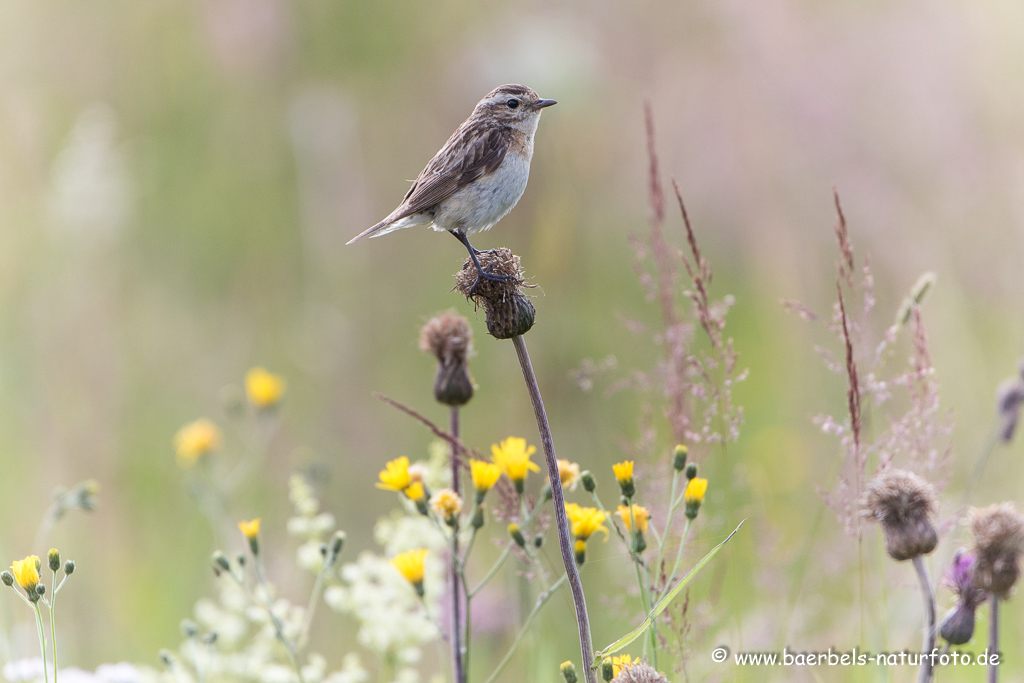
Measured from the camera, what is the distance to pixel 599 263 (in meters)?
5.20

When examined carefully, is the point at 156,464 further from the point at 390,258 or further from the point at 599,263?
Result: the point at 599,263

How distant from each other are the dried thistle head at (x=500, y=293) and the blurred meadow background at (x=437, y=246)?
1.17m

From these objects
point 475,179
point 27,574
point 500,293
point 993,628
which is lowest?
point 993,628

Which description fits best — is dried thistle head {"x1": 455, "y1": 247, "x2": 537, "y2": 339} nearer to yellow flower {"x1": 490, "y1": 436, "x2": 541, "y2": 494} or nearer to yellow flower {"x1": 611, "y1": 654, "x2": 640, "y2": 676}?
Result: yellow flower {"x1": 490, "y1": 436, "x2": 541, "y2": 494}

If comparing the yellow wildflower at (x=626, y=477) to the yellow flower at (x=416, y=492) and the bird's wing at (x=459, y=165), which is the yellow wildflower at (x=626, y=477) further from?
the bird's wing at (x=459, y=165)

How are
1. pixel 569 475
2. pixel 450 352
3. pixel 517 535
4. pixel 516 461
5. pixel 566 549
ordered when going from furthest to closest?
pixel 450 352
pixel 569 475
pixel 516 461
pixel 517 535
pixel 566 549

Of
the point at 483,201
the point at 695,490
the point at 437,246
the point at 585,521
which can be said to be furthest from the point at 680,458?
the point at 437,246

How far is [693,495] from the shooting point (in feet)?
5.37

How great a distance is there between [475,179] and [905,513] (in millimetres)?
1378

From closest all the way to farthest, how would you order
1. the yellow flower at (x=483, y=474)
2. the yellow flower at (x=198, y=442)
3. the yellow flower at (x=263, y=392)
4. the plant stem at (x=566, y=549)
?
the plant stem at (x=566, y=549) < the yellow flower at (x=483, y=474) < the yellow flower at (x=198, y=442) < the yellow flower at (x=263, y=392)

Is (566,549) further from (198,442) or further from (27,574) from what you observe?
(198,442)

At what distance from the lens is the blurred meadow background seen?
3635 millimetres

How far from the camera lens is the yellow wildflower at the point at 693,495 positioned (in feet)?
5.31

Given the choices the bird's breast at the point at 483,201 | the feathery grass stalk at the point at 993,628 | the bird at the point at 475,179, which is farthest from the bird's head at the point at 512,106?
the feathery grass stalk at the point at 993,628
